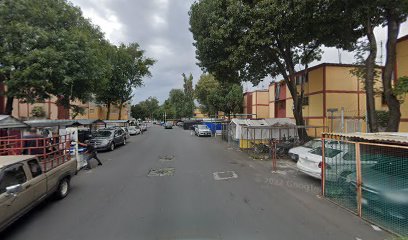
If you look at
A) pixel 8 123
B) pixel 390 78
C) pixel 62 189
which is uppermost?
pixel 390 78

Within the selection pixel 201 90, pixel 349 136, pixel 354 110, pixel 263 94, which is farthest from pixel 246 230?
pixel 201 90

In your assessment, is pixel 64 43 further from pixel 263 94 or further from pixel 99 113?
pixel 99 113

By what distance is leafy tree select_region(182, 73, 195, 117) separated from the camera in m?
85.0

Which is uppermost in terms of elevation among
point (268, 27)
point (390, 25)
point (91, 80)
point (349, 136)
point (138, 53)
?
point (138, 53)

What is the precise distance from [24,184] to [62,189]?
2273mm

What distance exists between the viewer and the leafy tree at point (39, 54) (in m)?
14.8

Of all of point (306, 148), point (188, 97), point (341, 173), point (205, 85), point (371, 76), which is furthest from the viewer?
point (188, 97)

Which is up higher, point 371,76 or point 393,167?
point 371,76

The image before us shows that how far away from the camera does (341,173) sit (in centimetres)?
760

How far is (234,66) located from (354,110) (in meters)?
11.5

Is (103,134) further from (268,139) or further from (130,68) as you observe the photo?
(130,68)

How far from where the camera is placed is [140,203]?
7660mm

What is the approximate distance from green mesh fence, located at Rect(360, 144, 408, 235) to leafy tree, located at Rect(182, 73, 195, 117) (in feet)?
254

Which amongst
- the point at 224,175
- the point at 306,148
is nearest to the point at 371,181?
the point at 224,175
